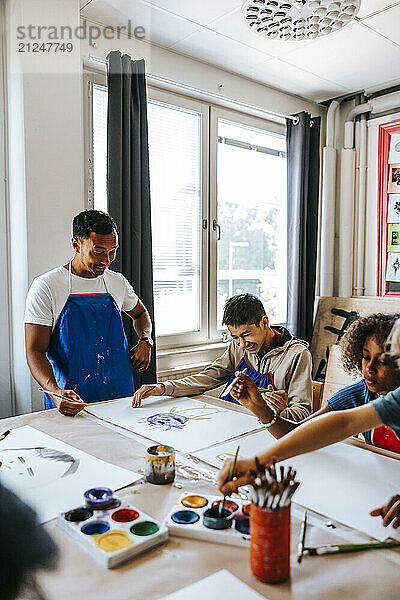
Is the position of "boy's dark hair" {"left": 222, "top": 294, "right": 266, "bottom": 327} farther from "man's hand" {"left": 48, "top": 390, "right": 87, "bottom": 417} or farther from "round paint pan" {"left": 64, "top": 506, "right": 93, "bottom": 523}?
"round paint pan" {"left": 64, "top": 506, "right": 93, "bottom": 523}

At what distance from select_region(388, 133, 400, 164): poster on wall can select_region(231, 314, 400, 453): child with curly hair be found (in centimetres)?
256

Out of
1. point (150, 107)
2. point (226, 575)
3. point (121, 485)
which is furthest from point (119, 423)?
point (150, 107)

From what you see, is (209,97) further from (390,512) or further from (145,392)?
(390,512)

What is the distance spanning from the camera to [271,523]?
862mm

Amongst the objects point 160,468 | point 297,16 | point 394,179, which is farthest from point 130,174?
point 394,179

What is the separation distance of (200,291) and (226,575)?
2.61 metres

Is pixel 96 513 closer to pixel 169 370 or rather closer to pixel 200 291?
pixel 169 370

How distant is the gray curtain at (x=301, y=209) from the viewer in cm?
375

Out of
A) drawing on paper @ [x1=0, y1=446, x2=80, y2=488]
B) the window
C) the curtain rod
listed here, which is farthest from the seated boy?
the curtain rod

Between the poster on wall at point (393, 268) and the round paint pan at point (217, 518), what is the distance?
9.85 feet

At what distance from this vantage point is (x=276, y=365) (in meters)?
2.02

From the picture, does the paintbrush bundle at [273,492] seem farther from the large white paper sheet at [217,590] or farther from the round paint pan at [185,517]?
the round paint pan at [185,517]

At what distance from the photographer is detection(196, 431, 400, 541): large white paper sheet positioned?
3.61ft

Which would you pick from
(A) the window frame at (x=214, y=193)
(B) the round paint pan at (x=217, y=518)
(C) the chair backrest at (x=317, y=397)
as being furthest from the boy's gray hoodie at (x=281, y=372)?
(A) the window frame at (x=214, y=193)
